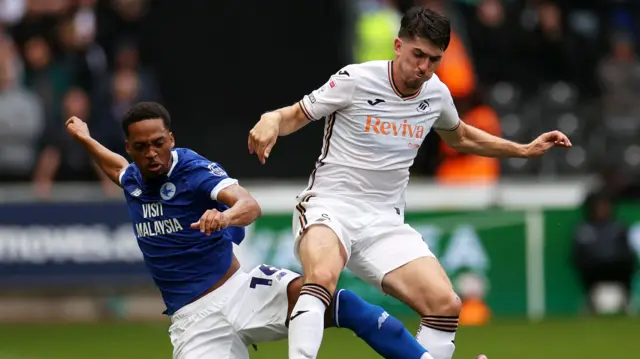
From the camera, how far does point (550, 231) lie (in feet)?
50.9

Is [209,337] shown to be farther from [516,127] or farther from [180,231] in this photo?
[516,127]

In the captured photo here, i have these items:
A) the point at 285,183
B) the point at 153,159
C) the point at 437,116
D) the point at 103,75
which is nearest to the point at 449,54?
the point at 285,183

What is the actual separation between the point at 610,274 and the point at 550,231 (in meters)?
0.82

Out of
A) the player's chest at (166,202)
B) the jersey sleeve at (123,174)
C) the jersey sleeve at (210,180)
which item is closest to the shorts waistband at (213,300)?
the player's chest at (166,202)

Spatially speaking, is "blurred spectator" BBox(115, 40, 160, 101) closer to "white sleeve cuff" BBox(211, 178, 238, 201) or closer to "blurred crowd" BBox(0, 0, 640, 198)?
"blurred crowd" BBox(0, 0, 640, 198)

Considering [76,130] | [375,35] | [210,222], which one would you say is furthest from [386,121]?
[375,35]

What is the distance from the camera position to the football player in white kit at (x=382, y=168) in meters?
7.87

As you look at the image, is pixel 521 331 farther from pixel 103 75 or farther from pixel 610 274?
pixel 103 75

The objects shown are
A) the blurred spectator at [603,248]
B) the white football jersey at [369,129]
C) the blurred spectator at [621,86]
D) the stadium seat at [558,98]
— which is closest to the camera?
the white football jersey at [369,129]

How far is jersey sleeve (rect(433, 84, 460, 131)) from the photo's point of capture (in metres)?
8.35

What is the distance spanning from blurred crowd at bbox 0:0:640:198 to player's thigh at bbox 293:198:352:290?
780 cm

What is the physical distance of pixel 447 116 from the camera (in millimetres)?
8406

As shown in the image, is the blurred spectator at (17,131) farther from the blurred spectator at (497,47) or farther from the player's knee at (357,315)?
the player's knee at (357,315)

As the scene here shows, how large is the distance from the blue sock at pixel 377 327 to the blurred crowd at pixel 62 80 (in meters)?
8.26
